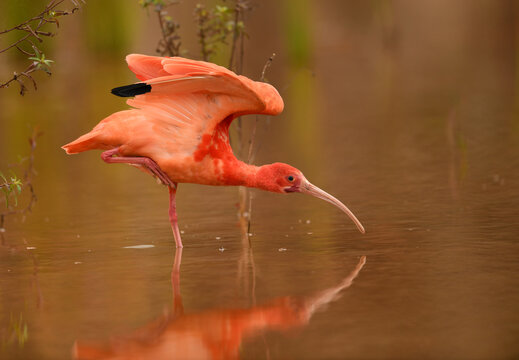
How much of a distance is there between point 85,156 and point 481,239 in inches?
368

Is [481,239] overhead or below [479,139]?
below

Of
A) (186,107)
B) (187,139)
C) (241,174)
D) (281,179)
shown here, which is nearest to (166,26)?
(186,107)

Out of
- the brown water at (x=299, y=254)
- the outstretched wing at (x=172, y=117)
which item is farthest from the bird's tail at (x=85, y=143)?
the brown water at (x=299, y=254)

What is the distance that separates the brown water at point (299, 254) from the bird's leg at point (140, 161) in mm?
615

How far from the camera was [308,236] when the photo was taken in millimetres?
9180

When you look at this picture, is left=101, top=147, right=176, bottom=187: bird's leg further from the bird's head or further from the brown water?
the bird's head

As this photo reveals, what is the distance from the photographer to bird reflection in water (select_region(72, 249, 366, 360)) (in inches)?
225

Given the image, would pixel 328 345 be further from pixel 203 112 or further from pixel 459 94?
pixel 459 94

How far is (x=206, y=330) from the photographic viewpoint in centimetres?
616

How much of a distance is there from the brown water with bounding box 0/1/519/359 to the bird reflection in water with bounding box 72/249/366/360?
0.06ft

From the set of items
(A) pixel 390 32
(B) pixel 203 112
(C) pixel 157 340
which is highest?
(A) pixel 390 32

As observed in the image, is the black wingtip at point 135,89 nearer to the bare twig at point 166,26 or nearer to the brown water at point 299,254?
the brown water at point 299,254

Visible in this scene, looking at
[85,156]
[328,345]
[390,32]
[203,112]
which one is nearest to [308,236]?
[203,112]

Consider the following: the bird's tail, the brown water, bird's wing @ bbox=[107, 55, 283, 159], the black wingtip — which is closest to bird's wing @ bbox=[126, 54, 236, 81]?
bird's wing @ bbox=[107, 55, 283, 159]
